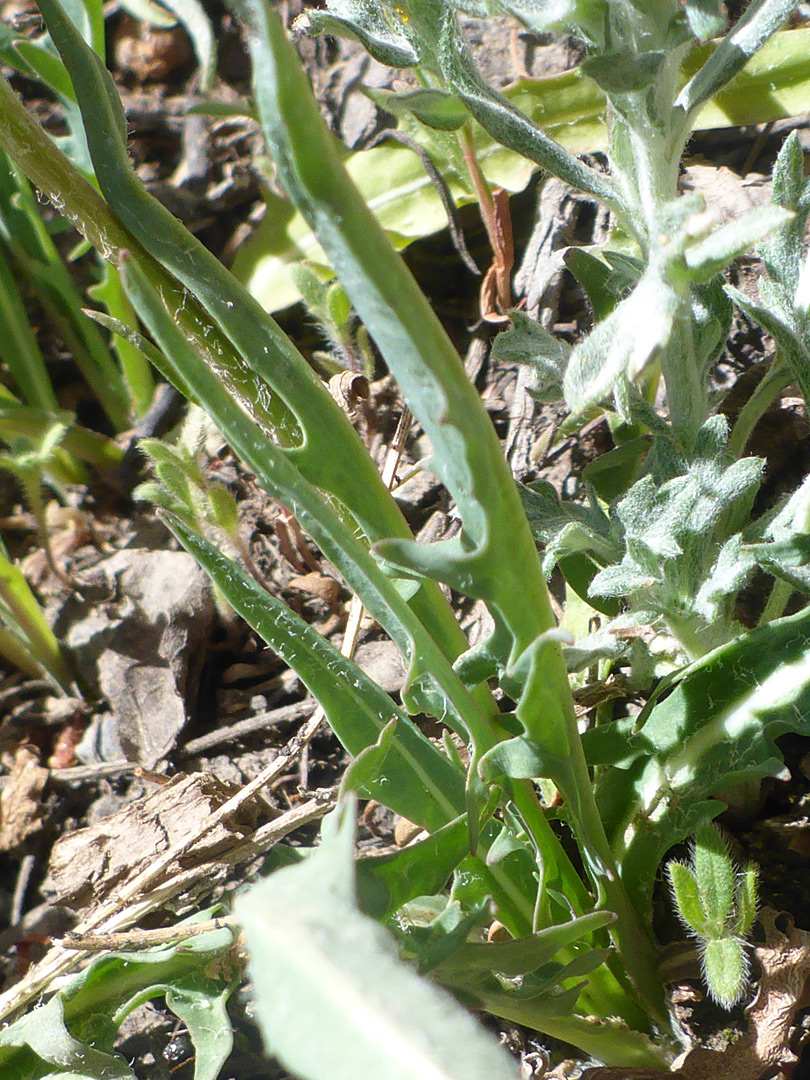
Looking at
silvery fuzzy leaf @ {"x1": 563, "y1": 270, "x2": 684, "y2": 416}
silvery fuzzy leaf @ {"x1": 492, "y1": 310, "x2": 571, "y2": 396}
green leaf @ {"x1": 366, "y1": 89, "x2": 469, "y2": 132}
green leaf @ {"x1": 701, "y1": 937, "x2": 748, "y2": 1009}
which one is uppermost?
green leaf @ {"x1": 366, "y1": 89, "x2": 469, "y2": 132}

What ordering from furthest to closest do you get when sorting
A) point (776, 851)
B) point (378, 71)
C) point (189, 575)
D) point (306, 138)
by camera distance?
point (378, 71), point (189, 575), point (776, 851), point (306, 138)

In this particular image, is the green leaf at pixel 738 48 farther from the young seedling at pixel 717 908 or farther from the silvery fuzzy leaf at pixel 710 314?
the young seedling at pixel 717 908

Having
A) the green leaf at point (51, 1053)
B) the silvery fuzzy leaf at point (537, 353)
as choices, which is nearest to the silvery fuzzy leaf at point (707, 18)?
the silvery fuzzy leaf at point (537, 353)

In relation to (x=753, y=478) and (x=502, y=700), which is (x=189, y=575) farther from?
(x=753, y=478)

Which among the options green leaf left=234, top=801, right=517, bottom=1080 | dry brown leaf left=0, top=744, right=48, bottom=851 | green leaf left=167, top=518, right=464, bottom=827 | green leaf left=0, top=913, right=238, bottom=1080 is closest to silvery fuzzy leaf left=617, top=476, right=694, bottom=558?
green leaf left=167, top=518, right=464, bottom=827

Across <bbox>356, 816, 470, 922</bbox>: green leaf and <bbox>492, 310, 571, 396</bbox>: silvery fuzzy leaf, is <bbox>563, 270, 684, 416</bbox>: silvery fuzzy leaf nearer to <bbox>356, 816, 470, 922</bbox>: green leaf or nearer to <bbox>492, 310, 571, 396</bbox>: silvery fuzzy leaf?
<bbox>492, 310, 571, 396</bbox>: silvery fuzzy leaf

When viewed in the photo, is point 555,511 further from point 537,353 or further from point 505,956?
point 505,956

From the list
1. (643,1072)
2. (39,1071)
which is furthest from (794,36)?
(39,1071)
